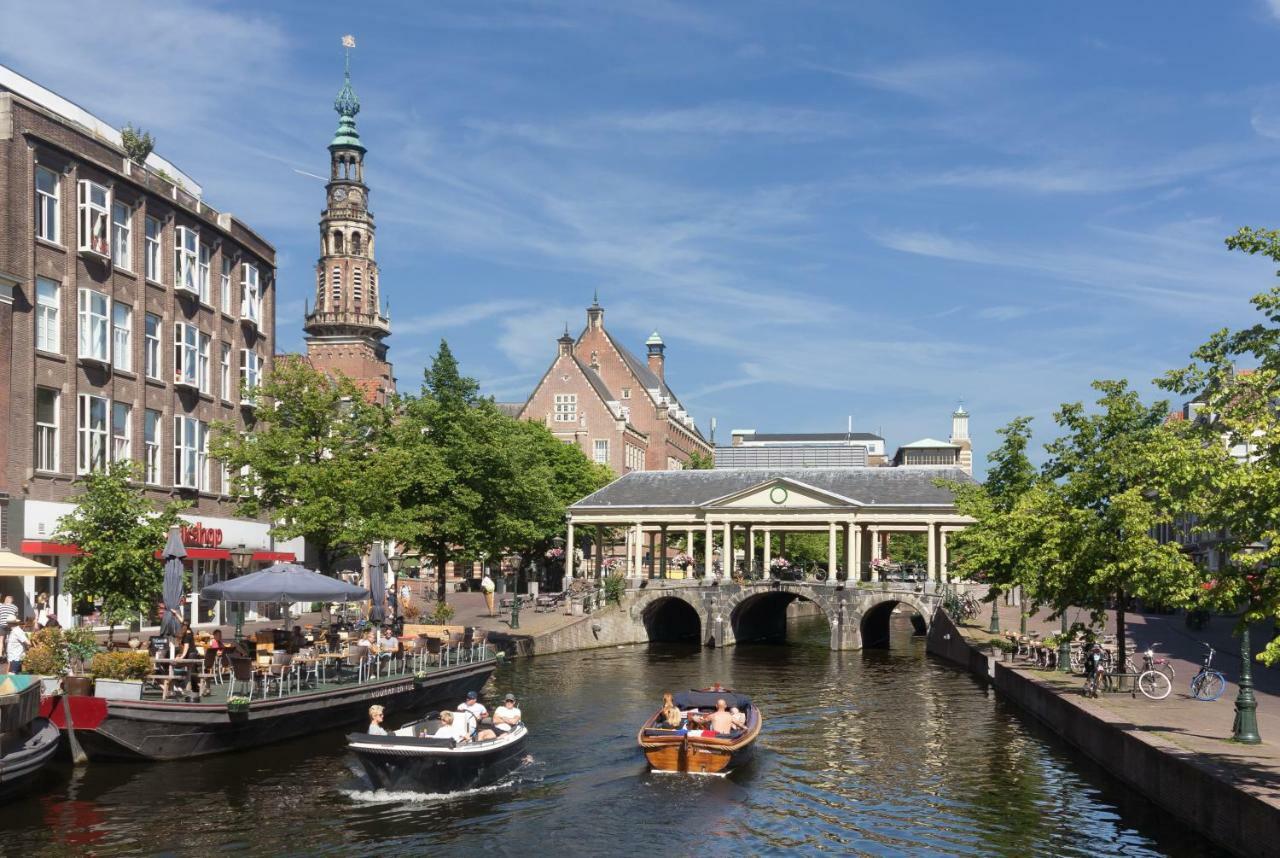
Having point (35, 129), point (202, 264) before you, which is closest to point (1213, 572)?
point (35, 129)

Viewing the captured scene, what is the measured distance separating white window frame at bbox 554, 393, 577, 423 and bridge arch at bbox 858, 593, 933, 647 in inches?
2256

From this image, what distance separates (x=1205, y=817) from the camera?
22.9 metres

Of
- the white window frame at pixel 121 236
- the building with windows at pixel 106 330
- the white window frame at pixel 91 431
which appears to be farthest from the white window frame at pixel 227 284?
the white window frame at pixel 91 431

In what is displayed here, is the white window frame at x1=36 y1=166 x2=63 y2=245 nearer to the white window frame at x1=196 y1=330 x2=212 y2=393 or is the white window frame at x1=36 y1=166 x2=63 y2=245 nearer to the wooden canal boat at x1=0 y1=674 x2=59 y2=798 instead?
the white window frame at x1=196 y1=330 x2=212 y2=393

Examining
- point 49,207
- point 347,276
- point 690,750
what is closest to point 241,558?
point 49,207

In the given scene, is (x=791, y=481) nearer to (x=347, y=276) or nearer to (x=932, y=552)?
(x=932, y=552)

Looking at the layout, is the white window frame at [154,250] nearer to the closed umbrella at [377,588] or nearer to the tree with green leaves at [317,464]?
the tree with green leaves at [317,464]

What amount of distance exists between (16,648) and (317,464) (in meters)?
22.9

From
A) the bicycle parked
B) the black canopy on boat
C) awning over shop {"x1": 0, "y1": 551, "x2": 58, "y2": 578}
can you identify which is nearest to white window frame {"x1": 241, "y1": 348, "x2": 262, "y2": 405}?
awning over shop {"x1": 0, "y1": 551, "x2": 58, "y2": 578}

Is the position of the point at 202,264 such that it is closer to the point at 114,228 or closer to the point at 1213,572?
the point at 114,228

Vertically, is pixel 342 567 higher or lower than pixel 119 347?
lower

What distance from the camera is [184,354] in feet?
175

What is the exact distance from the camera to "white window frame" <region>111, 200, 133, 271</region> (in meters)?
48.6

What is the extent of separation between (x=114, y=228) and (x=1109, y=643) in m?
42.4
